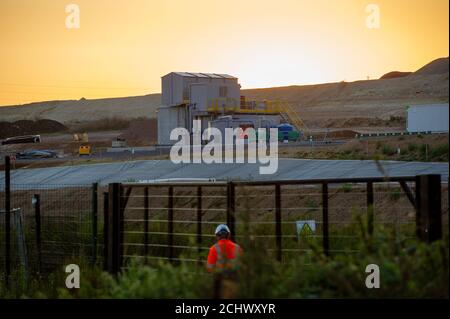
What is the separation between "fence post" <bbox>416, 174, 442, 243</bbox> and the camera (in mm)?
8141

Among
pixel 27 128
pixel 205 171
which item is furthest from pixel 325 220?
pixel 27 128

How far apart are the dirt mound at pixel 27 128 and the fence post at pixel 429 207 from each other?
103913 millimetres

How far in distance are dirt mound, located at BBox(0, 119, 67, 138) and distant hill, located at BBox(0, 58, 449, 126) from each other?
34946mm

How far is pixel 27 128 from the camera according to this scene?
382ft

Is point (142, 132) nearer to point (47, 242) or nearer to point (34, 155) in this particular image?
point (34, 155)

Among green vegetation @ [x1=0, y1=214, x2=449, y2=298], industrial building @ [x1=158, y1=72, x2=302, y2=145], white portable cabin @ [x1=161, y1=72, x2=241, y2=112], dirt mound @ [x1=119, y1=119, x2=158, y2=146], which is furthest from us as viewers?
dirt mound @ [x1=119, y1=119, x2=158, y2=146]

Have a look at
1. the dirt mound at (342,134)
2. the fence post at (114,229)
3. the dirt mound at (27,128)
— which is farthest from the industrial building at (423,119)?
the dirt mound at (27,128)

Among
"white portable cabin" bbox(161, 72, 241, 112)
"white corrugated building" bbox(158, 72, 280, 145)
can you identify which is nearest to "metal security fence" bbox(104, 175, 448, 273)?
"white corrugated building" bbox(158, 72, 280, 145)

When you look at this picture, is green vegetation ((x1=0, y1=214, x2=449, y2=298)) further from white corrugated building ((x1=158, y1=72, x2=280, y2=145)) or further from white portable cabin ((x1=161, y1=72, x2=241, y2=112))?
white portable cabin ((x1=161, y1=72, x2=241, y2=112))

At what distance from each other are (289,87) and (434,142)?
15096 centimetres

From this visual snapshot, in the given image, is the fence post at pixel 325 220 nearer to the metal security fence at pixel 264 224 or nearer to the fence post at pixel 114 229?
the metal security fence at pixel 264 224
